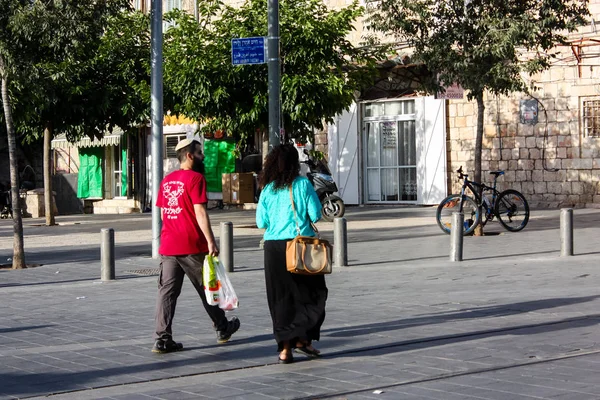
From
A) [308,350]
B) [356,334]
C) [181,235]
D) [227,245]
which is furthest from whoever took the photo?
[227,245]

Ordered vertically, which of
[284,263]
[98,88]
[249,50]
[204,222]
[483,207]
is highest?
[98,88]

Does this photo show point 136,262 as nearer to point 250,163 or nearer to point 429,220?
point 429,220

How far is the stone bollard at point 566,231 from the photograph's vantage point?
47.6ft

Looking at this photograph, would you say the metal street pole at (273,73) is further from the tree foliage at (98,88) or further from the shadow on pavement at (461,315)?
the shadow on pavement at (461,315)

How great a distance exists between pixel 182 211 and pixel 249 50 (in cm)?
842

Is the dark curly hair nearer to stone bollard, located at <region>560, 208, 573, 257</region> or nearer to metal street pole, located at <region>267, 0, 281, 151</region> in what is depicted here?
stone bollard, located at <region>560, 208, 573, 257</region>

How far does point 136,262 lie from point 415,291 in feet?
18.8

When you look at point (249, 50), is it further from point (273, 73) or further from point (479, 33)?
point (479, 33)

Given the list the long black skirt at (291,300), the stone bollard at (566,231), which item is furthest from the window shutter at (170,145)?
the long black skirt at (291,300)

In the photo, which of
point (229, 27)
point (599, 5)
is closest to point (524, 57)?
point (599, 5)

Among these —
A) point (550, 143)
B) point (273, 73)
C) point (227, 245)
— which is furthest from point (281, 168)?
point (550, 143)

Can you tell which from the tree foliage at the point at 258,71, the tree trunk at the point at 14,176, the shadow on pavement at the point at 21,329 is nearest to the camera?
the shadow on pavement at the point at 21,329

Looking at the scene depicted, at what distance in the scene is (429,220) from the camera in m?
22.8

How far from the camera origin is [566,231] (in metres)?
14.7
